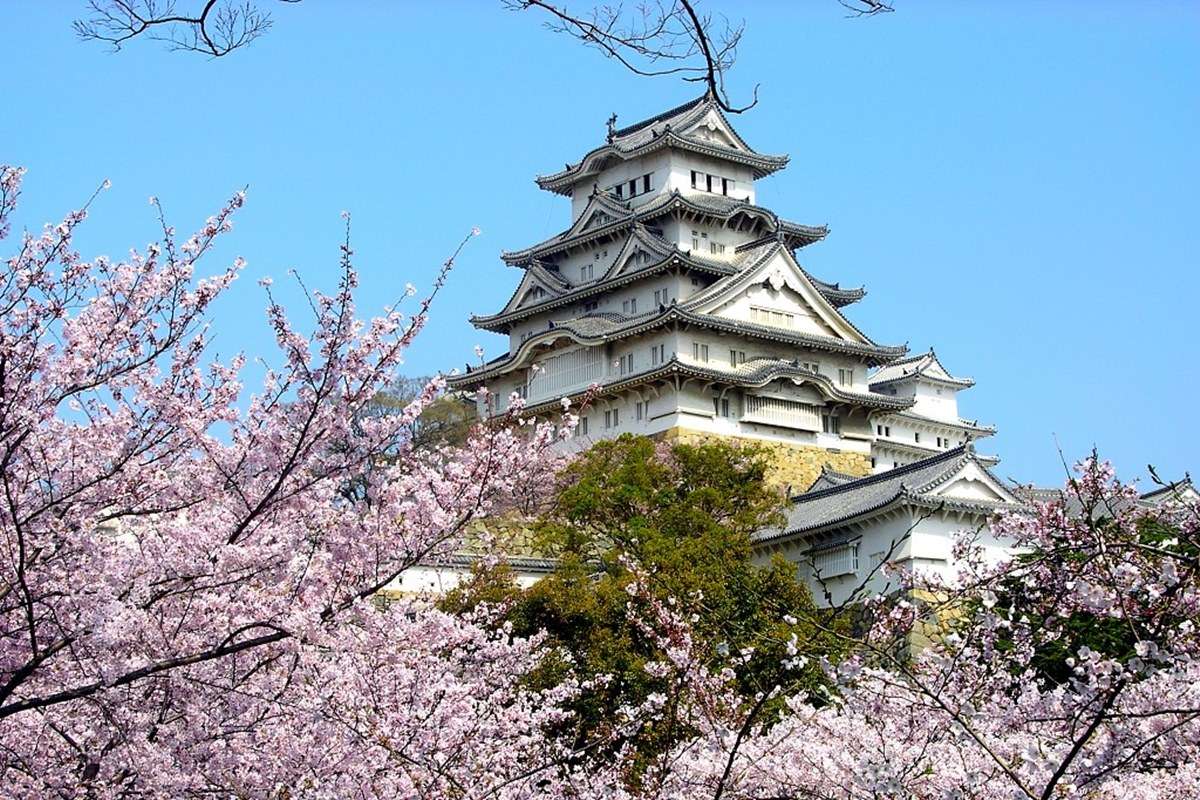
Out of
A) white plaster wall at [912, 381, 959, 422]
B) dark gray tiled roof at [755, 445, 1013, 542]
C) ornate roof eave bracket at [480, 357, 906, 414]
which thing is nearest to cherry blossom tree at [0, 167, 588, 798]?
dark gray tiled roof at [755, 445, 1013, 542]

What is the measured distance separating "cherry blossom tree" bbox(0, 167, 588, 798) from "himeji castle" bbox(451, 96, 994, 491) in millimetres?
30752

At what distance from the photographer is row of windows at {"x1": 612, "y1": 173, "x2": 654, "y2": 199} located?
46.7 metres

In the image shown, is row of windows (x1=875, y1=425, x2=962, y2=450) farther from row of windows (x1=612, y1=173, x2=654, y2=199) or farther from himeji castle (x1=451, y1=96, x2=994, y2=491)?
row of windows (x1=612, y1=173, x2=654, y2=199)

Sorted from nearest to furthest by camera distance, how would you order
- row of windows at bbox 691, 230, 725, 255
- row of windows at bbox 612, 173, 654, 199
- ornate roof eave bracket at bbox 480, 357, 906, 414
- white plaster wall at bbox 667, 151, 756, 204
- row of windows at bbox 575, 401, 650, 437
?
ornate roof eave bracket at bbox 480, 357, 906, 414 < row of windows at bbox 575, 401, 650, 437 < row of windows at bbox 691, 230, 725, 255 < white plaster wall at bbox 667, 151, 756, 204 < row of windows at bbox 612, 173, 654, 199

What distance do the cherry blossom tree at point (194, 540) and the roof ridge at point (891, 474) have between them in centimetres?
2254

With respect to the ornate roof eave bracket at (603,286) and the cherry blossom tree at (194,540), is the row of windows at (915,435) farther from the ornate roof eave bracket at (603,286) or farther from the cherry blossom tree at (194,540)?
the cherry blossom tree at (194,540)

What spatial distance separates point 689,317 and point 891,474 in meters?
9.94

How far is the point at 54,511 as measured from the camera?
7.74 m

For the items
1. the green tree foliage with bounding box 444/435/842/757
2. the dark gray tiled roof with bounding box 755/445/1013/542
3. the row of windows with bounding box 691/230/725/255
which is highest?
the row of windows with bounding box 691/230/725/255

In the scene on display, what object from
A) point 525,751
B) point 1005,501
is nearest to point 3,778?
point 525,751

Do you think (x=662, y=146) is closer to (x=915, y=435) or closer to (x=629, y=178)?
(x=629, y=178)

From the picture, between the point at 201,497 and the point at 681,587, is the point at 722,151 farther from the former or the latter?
the point at 201,497

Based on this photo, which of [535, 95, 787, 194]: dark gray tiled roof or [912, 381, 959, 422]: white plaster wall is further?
[912, 381, 959, 422]: white plaster wall

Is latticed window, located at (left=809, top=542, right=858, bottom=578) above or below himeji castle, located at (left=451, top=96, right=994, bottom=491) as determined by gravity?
below
